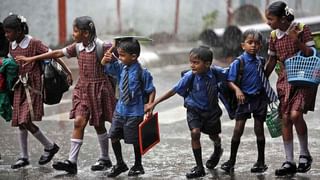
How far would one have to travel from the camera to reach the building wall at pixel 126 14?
17.7 m

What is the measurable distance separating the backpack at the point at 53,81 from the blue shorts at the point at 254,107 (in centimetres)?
177

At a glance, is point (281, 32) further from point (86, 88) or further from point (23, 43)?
point (23, 43)

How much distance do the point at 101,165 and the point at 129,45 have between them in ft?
4.05

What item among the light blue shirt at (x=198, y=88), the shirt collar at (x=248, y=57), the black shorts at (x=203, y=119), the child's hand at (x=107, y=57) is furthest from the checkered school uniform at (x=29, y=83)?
the shirt collar at (x=248, y=57)

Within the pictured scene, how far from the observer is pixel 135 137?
22.1 ft

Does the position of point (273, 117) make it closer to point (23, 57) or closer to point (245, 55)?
point (245, 55)

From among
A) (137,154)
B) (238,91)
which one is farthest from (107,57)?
(238,91)

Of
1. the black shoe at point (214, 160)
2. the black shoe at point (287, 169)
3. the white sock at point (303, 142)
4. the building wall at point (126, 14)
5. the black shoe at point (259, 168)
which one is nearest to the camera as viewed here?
the black shoe at point (287, 169)

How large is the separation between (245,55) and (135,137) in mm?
1221

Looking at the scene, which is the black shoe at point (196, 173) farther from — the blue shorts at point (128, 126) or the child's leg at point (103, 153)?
the child's leg at point (103, 153)

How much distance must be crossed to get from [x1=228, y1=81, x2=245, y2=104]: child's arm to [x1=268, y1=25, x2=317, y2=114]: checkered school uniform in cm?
37

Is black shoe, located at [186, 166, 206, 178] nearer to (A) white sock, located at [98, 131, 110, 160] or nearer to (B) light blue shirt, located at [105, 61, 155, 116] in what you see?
(B) light blue shirt, located at [105, 61, 155, 116]

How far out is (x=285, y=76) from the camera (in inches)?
263

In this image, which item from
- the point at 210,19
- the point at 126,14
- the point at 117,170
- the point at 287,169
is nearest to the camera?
the point at 287,169
